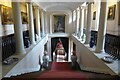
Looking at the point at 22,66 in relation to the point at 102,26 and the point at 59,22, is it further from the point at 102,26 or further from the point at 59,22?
the point at 59,22

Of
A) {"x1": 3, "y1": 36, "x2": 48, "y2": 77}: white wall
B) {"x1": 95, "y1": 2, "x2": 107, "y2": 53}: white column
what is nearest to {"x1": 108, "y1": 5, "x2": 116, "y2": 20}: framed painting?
{"x1": 95, "y1": 2, "x2": 107, "y2": 53}: white column

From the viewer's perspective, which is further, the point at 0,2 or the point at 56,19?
the point at 56,19

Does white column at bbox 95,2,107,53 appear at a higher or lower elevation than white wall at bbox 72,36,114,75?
higher

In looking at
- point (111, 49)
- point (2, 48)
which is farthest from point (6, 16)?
point (111, 49)

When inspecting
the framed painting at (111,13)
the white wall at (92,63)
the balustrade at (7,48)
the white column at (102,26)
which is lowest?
the white wall at (92,63)

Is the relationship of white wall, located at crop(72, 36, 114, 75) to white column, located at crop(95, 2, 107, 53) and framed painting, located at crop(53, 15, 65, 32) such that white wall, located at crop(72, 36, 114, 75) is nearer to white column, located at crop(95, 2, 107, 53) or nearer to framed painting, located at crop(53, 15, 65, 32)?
white column, located at crop(95, 2, 107, 53)

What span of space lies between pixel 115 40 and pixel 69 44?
400 inches

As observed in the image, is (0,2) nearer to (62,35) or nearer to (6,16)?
(6,16)

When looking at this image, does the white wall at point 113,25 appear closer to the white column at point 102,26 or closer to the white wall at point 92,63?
the white wall at point 92,63

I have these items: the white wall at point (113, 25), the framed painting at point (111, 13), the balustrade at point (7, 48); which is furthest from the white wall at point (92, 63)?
the balustrade at point (7, 48)

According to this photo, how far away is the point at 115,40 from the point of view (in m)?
5.55

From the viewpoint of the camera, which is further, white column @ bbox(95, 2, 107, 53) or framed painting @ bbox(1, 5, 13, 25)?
framed painting @ bbox(1, 5, 13, 25)

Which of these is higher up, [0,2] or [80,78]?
[0,2]

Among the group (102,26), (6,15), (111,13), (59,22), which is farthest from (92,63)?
(59,22)
